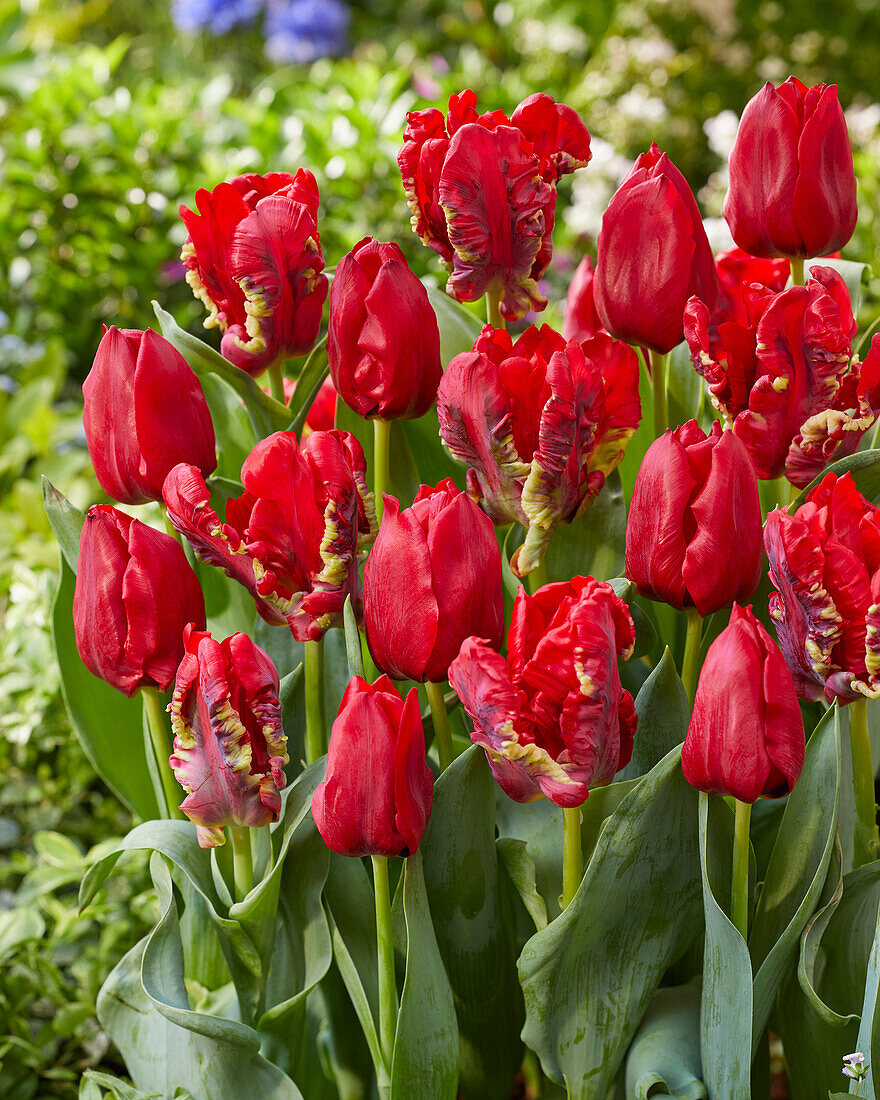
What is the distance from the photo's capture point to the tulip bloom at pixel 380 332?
0.68 m

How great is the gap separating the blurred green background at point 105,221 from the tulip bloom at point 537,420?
42 cm

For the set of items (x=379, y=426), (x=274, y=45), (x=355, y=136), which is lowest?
(x=379, y=426)

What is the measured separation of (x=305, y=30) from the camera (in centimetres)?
564

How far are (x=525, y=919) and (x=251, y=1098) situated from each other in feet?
0.75

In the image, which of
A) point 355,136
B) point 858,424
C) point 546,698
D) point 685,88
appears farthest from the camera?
point 685,88

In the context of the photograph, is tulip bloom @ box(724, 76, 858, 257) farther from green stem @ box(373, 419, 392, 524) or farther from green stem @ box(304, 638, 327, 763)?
green stem @ box(304, 638, 327, 763)

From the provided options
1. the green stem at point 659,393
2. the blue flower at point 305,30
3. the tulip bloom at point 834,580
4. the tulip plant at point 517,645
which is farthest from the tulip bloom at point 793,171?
the blue flower at point 305,30

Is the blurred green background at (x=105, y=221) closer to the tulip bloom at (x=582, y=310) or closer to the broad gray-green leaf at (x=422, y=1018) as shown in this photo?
the broad gray-green leaf at (x=422, y=1018)

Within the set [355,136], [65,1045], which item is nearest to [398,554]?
[65,1045]

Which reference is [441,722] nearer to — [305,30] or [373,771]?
[373,771]

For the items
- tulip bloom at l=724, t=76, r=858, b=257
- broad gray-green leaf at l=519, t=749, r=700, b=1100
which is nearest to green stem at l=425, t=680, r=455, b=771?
broad gray-green leaf at l=519, t=749, r=700, b=1100

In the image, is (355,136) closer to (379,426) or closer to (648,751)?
(379,426)

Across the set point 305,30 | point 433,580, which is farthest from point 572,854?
point 305,30

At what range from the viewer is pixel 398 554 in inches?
23.4
